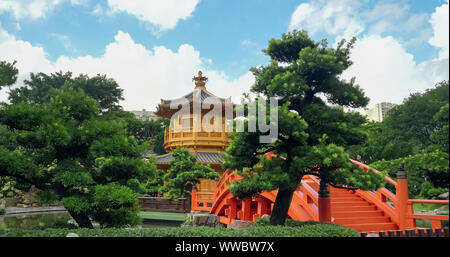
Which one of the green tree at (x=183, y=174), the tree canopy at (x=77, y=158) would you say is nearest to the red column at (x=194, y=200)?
the green tree at (x=183, y=174)

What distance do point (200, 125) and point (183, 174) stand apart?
553 centimetres

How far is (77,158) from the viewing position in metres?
7.31

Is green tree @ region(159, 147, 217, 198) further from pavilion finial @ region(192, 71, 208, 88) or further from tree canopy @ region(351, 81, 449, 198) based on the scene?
pavilion finial @ region(192, 71, 208, 88)

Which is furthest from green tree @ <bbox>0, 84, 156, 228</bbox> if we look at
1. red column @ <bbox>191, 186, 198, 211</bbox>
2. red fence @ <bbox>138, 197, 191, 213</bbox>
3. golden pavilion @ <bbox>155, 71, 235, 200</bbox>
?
golden pavilion @ <bbox>155, 71, 235, 200</bbox>

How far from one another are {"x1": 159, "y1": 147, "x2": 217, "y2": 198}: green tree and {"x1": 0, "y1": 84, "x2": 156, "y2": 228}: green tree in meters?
9.17

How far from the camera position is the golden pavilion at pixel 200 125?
20.8 m

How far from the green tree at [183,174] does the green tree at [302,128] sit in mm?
9071

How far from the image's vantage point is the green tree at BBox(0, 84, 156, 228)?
252 inches

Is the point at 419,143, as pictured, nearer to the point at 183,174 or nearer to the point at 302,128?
the point at 302,128

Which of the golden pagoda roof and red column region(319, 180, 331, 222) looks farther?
the golden pagoda roof

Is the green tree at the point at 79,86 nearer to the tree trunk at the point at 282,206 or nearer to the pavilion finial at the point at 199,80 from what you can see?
the pavilion finial at the point at 199,80

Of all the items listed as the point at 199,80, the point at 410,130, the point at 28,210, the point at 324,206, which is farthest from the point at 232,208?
the point at 28,210

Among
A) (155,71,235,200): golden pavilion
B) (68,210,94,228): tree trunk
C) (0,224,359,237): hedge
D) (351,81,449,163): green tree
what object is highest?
(155,71,235,200): golden pavilion

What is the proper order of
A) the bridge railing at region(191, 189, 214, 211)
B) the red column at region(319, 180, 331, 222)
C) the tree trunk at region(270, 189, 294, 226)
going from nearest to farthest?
the tree trunk at region(270, 189, 294, 226) → the red column at region(319, 180, 331, 222) → the bridge railing at region(191, 189, 214, 211)
